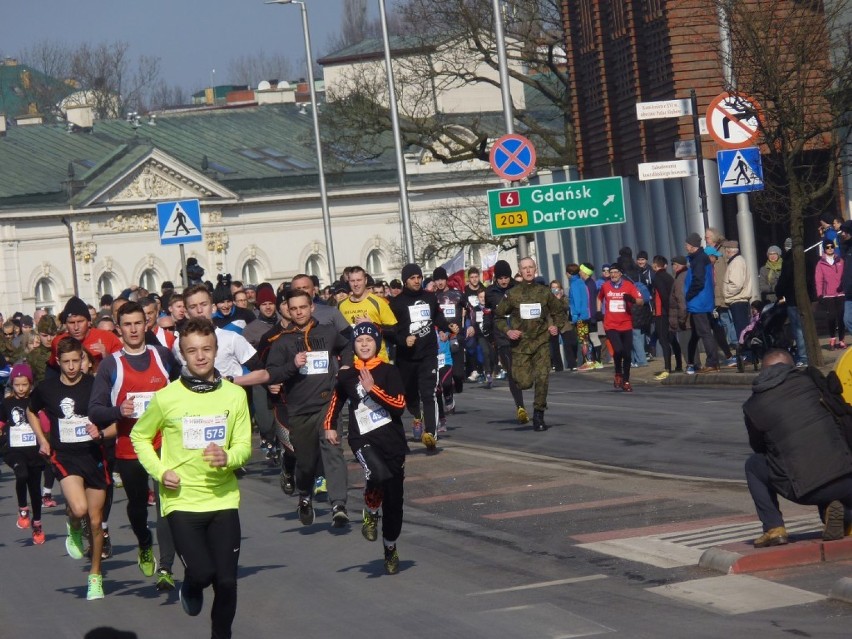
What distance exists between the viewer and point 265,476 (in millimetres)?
17922

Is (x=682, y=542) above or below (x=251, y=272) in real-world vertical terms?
below

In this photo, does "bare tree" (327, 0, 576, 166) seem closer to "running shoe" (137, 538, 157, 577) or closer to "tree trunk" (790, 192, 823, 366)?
"tree trunk" (790, 192, 823, 366)

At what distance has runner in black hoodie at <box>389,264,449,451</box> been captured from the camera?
1795 cm

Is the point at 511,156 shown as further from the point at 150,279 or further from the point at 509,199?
the point at 150,279

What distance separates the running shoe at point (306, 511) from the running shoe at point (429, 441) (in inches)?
166

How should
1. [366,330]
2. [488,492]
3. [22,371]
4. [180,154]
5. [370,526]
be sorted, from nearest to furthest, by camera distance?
[366,330] < [370,526] < [488,492] < [22,371] < [180,154]

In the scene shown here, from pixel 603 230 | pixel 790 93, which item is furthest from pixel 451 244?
pixel 790 93

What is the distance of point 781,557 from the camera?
32.6 feet

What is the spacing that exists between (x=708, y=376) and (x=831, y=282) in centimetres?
213

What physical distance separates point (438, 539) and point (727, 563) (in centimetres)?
288

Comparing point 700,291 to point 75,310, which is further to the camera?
point 700,291

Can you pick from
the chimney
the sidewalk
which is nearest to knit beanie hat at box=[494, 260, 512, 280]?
the sidewalk

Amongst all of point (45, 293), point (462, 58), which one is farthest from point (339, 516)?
point (45, 293)

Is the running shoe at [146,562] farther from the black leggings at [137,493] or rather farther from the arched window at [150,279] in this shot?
the arched window at [150,279]
